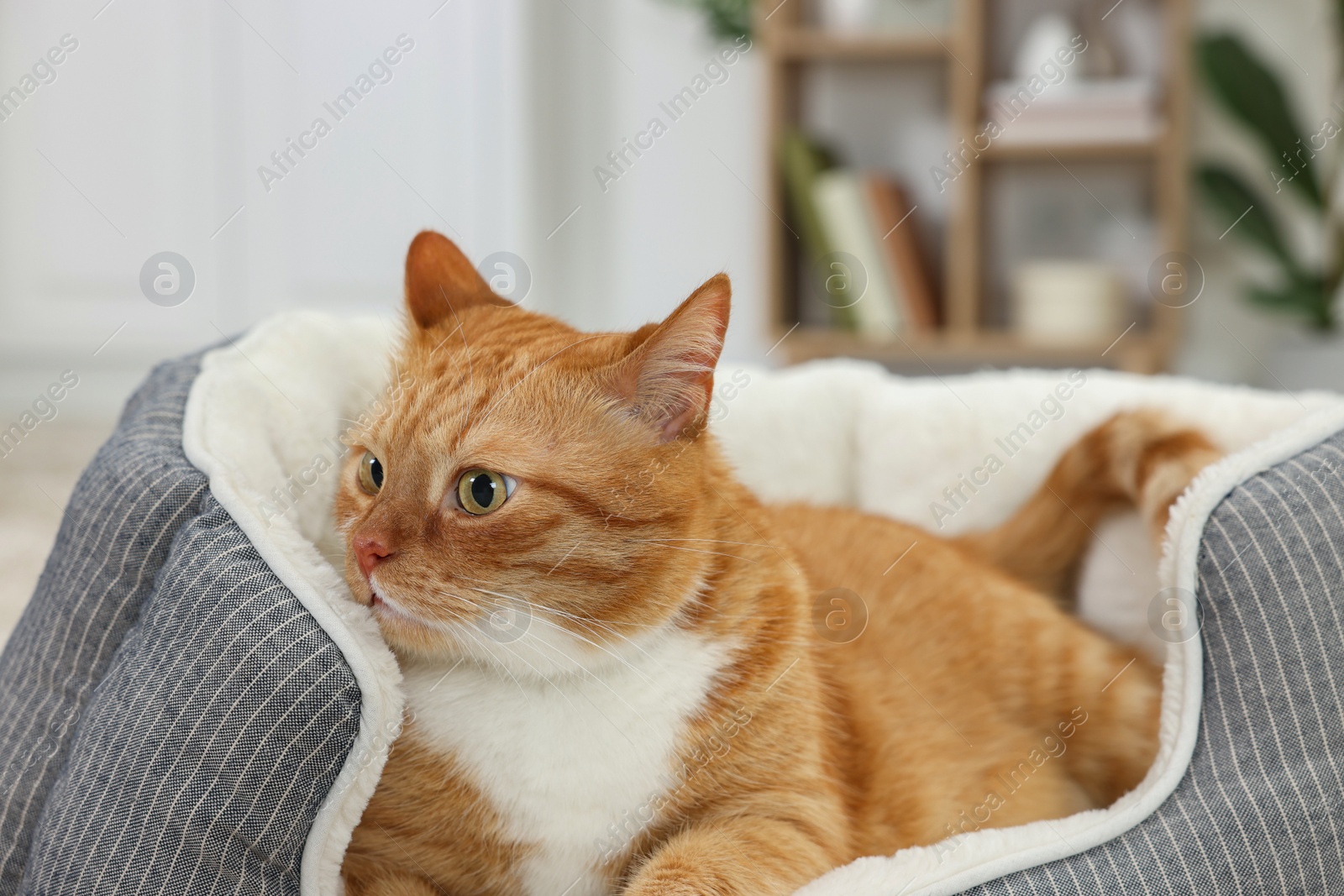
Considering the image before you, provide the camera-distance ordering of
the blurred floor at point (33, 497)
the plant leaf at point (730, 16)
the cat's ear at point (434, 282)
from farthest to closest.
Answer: the plant leaf at point (730, 16), the blurred floor at point (33, 497), the cat's ear at point (434, 282)

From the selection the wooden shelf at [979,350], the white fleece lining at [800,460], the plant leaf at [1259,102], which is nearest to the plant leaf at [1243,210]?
the plant leaf at [1259,102]

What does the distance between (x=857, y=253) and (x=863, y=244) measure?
34 mm

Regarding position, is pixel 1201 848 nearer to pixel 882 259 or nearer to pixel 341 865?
pixel 341 865

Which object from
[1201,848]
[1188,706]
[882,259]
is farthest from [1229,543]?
[882,259]

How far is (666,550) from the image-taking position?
3.24 feet

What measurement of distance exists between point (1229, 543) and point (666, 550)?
644 millimetres

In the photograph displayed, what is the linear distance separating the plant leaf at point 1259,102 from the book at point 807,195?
1.08 m

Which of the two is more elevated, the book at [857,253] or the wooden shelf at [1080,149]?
the wooden shelf at [1080,149]

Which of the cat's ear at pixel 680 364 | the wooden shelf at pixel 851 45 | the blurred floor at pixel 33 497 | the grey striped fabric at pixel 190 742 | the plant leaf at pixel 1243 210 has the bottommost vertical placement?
the blurred floor at pixel 33 497

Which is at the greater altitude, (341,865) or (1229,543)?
(1229,543)

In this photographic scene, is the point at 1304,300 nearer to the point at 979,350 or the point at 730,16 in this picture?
the point at 979,350

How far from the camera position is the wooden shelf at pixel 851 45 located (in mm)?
3094

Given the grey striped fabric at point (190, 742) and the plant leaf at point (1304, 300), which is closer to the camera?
the grey striped fabric at point (190, 742)

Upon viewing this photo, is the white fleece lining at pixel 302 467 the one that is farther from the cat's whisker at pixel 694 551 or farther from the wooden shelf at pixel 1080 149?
the wooden shelf at pixel 1080 149
